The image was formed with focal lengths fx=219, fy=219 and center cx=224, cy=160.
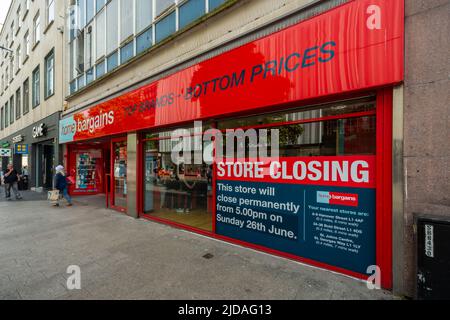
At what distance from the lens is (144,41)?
679 centimetres

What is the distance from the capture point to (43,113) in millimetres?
12742

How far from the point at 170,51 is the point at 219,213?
14.6 feet

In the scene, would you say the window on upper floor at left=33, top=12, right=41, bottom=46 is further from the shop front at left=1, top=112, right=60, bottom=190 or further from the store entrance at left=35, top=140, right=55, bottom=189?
the store entrance at left=35, top=140, right=55, bottom=189

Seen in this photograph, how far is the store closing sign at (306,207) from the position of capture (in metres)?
3.19

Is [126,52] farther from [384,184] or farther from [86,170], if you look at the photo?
[384,184]

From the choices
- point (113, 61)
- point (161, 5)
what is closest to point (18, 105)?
point (113, 61)

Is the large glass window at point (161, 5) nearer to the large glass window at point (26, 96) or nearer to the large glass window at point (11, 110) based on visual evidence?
the large glass window at point (26, 96)

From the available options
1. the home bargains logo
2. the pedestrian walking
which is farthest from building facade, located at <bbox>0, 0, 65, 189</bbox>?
the home bargains logo

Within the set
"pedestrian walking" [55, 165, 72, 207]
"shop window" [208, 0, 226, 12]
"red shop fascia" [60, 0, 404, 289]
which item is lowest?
"pedestrian walking" [55, 165, 72, 207]

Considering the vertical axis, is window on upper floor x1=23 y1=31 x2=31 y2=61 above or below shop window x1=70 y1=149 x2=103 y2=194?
above

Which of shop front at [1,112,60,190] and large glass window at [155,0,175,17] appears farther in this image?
shop front at [1,112,60,190]

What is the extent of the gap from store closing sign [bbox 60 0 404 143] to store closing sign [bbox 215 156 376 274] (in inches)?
44.6

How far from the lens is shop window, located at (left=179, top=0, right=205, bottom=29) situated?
524cm

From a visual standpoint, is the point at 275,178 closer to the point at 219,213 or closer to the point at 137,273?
the point at 219,213
